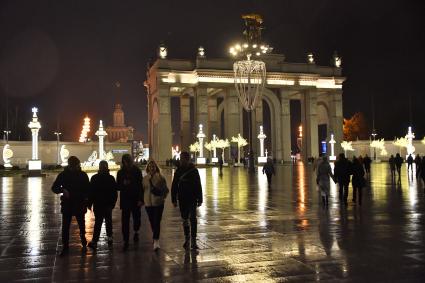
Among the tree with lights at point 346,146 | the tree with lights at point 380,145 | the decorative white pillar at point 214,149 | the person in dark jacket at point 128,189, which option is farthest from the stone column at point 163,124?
the person in dark jacket at point 128,189

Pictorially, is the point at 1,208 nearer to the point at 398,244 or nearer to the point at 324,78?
the point at 398,244

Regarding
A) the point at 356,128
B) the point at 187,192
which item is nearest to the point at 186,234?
the point at 187,192

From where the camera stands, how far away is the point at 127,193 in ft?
30.9

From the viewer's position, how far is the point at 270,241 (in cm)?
950

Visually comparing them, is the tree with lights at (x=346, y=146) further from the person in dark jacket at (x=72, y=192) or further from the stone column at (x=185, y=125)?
the person in dark jacket at (x=72, y=192)

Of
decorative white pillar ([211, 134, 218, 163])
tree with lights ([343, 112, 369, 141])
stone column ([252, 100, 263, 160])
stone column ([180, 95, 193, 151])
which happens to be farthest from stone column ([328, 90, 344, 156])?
stone column ([180, 95, 193, 151])

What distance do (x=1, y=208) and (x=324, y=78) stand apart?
77747 mm

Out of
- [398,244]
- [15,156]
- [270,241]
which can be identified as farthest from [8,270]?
[15,156]

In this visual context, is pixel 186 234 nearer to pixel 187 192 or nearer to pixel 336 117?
pixel 187 192

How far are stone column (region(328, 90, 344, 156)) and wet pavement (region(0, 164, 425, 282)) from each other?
73.8m

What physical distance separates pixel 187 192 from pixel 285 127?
75409 millimetres

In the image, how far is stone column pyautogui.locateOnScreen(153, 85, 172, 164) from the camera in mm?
76688

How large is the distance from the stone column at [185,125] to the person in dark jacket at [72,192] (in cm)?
7738

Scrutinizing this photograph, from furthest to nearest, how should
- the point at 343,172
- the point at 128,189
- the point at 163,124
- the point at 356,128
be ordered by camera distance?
the point at 356,128 < the point at 163,124 < the point at 343,172 < the point at 128,189
